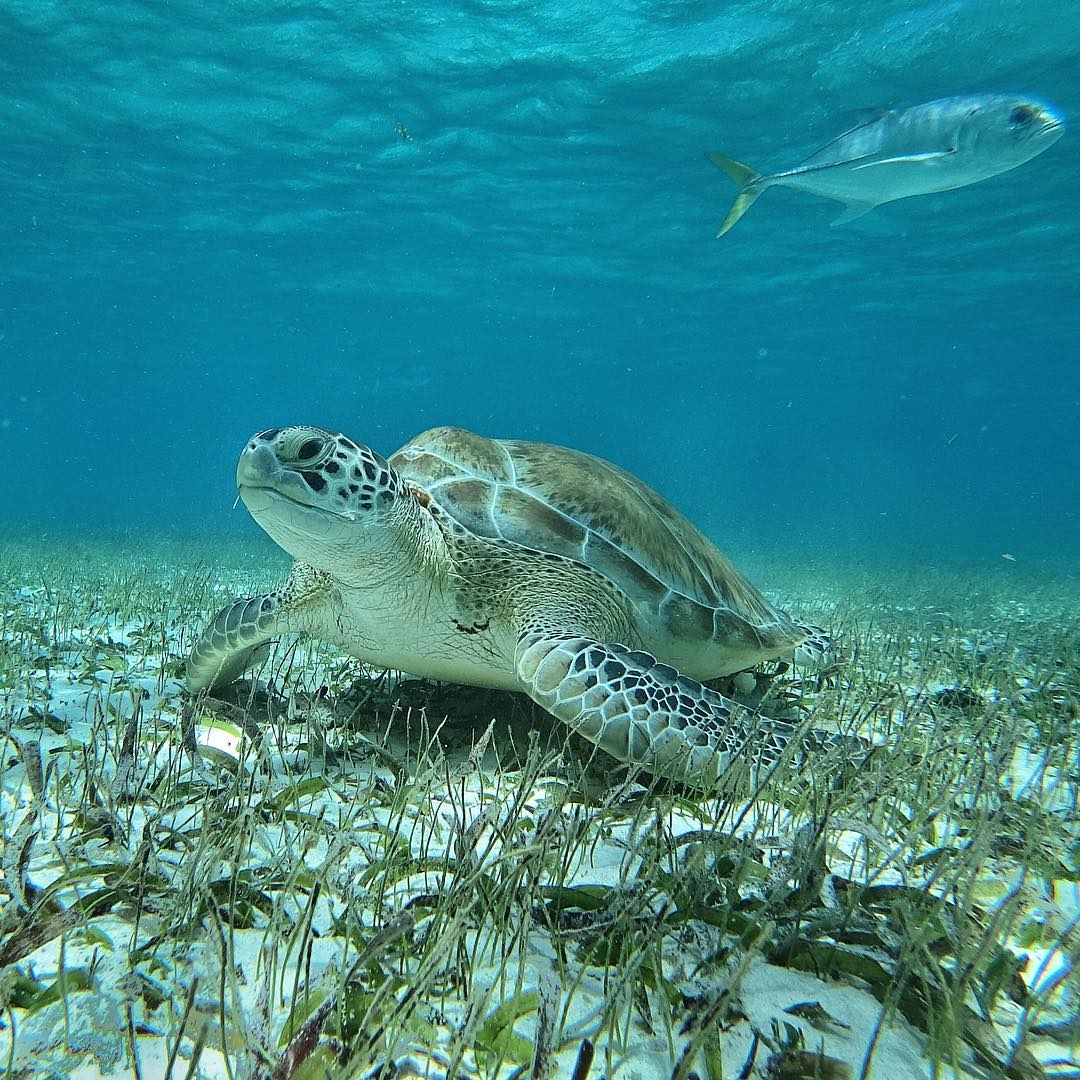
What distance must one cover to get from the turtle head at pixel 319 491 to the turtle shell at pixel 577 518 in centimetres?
62

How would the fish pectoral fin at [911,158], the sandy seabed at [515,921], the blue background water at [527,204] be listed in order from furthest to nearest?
1. the blue background water at [527,204]
2. the fish pectoral fin at [911,158]
3. the sandy seabed at [515,921]

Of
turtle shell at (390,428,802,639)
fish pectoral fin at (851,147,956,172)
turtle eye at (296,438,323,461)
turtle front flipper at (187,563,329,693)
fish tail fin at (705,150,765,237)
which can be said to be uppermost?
fish pectoral fin at (851,147,956,172)

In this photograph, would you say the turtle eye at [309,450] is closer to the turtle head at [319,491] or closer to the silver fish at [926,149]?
the turtle head at [319,491]

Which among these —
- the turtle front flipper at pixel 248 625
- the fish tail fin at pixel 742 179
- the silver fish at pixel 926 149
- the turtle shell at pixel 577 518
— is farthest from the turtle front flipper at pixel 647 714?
the fish tail fin at pixel 742 179

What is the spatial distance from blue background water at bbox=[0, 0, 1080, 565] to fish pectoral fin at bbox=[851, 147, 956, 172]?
8650 millimetres

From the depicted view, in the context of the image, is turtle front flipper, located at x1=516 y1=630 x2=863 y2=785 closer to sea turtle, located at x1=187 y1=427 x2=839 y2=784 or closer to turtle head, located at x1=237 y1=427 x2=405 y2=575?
sea turtle, located at x1=187 y1=427 x2=839 y2=784

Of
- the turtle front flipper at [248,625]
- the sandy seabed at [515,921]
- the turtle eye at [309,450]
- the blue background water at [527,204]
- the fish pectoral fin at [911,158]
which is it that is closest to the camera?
the sandy seabed at [515,921]

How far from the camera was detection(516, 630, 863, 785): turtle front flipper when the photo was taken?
225 centimetres

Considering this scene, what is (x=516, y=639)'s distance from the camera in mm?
2893

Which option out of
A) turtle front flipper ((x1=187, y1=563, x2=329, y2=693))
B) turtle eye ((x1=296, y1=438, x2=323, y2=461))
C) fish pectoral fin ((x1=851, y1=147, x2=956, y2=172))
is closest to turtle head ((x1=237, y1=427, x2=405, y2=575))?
turtle eye ((x1=296, y1=438, x2=323, y2=461))

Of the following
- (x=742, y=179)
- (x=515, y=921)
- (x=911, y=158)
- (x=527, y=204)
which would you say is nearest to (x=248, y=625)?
(x=515, y=921)

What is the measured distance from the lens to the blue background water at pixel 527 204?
1395cm

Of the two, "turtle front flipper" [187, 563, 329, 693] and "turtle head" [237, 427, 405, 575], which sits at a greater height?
"turtle head" [237, 427, 405, 575]

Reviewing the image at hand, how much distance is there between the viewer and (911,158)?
6.44m
